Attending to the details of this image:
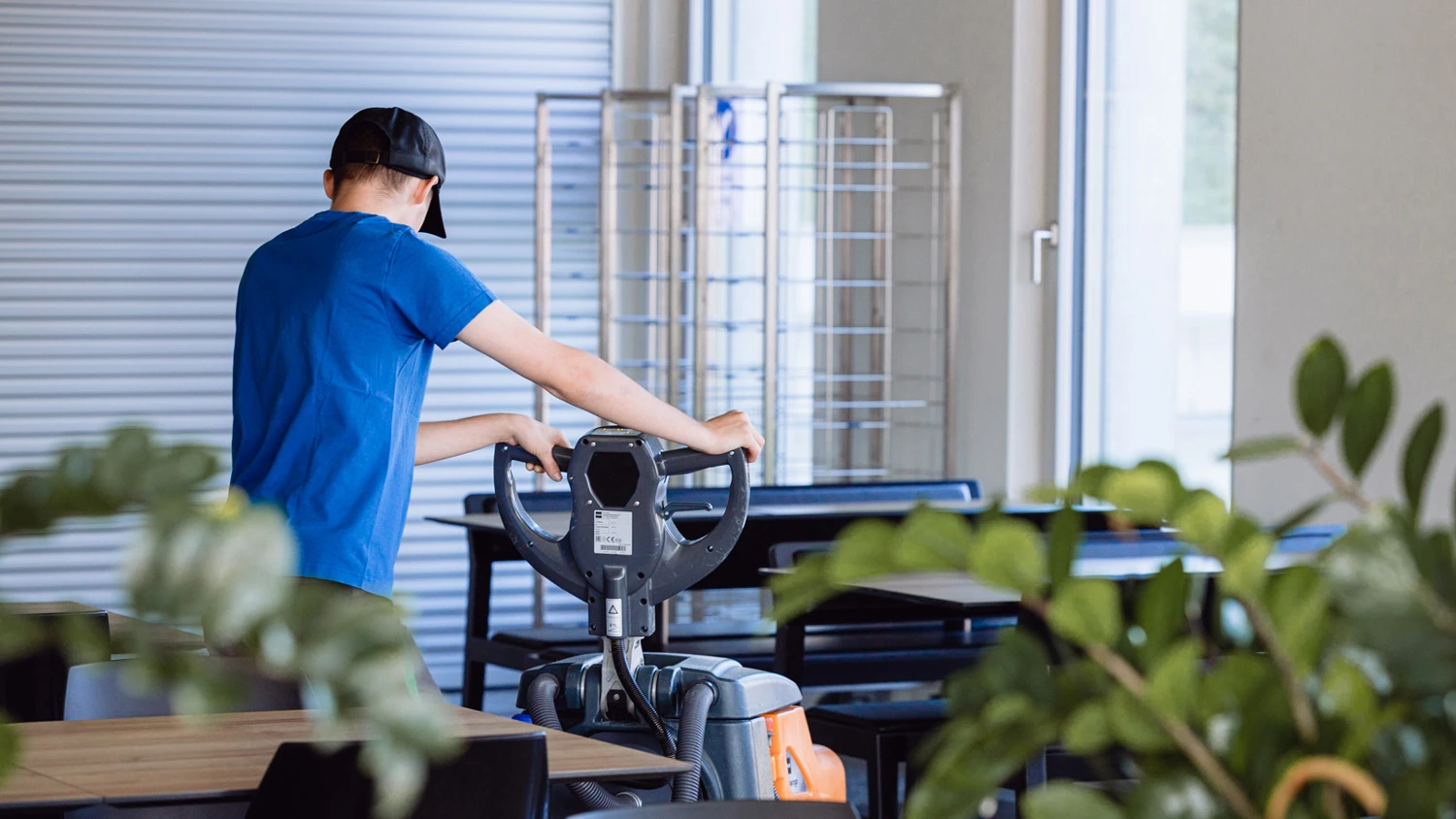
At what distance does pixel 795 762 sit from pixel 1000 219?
321 cm

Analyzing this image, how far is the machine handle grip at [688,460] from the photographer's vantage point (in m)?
2.69

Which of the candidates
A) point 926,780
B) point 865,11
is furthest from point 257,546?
point 865,11

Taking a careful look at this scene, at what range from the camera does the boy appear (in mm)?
2592

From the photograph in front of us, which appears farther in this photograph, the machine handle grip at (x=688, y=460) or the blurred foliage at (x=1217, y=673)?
the machine handle grip at (x=688, y=460)

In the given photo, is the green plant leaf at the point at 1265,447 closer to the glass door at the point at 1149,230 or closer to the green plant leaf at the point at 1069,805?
the green plant leaf at the point at 1069,805

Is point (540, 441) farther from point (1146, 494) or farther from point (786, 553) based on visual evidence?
point (1146, 494)

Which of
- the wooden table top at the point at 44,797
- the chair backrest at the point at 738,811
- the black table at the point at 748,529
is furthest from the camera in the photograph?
the black table at the point at 748,529

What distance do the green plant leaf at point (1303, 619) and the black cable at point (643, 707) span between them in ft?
7.29

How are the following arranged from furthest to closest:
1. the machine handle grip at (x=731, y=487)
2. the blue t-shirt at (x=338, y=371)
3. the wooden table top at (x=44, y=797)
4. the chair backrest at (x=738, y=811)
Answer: the machine handle grip at (x=731, y=487) → the blue t-shirt at (x=338, y=371) → the wooden table top at (x=44, y=797) → the chair backrest at (x=738, y=811)

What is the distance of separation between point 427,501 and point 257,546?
24.0 feet

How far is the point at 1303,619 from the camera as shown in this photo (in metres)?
0.46

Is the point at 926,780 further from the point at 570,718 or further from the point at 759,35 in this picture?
the point at 759,35

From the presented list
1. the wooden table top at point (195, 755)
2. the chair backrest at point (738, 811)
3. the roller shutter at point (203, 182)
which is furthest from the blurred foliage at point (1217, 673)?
the roller shutter at point (203, 182)

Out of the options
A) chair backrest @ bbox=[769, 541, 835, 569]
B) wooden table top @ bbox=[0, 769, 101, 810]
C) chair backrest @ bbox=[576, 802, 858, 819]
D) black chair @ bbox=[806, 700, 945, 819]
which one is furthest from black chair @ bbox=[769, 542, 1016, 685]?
wooden table top @ bbox=[0, 769, 101, 810]
